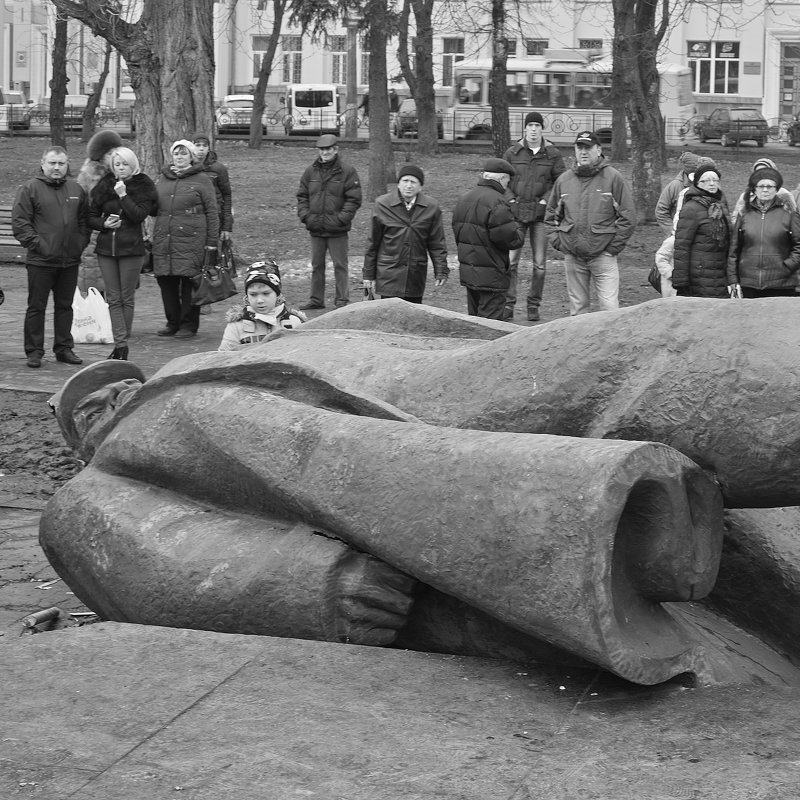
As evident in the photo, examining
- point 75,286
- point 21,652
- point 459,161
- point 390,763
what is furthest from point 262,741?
point 459,161

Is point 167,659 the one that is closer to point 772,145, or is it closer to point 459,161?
point 459,161

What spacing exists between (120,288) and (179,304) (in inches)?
53.0

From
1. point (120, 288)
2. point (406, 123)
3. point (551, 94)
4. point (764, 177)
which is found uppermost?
point (551, 94)

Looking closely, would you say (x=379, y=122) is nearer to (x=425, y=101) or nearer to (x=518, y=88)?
(x=425, y=101)

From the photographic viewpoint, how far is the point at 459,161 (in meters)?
29.3

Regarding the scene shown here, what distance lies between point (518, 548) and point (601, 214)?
24.2 feet

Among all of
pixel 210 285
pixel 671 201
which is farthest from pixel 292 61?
pixel 210 285

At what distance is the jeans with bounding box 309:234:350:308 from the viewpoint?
13.1m

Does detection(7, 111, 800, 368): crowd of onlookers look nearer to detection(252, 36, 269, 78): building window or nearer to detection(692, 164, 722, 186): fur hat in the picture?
detection(692, 164, 722, 186): fur hat

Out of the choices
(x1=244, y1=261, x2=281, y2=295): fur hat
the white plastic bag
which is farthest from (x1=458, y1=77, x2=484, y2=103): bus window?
(x1=244, y1=261, x2=281, y2=295): fur hat

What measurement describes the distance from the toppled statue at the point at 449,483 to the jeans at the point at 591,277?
19.7 ft

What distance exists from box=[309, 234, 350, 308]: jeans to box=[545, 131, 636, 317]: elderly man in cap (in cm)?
276

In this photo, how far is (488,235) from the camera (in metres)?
10.3

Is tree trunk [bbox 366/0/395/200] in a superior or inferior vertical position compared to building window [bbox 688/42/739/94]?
inferior
